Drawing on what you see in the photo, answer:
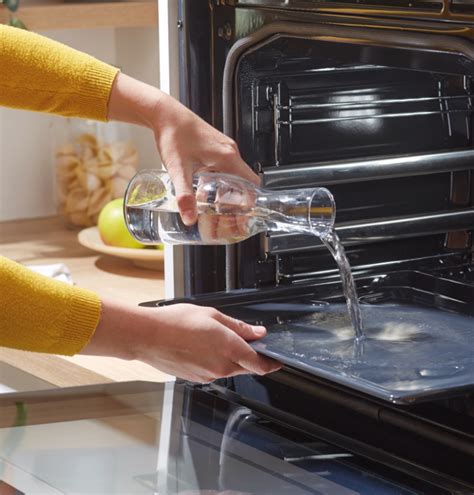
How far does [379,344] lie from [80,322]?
27 centimetres

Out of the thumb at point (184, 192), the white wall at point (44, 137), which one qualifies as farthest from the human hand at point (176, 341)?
the white wall at point (44, 137)

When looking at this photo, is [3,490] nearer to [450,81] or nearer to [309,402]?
[309,402]

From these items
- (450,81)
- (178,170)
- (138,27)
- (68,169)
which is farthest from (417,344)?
(138,27)

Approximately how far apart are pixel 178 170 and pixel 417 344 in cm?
28

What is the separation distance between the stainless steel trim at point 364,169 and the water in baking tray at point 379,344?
0.13 meters

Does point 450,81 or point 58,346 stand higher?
point 450,81

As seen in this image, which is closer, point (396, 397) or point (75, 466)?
point (396, 397)

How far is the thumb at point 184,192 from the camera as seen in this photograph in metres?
1.18

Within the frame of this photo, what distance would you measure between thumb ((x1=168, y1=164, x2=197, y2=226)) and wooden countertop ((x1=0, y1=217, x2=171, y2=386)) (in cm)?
33

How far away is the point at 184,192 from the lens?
119 cm

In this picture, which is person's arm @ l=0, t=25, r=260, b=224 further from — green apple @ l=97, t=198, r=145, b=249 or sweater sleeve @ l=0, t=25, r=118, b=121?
green apple @ l=97, t=198, r=145, b=249

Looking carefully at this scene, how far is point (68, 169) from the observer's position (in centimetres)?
228

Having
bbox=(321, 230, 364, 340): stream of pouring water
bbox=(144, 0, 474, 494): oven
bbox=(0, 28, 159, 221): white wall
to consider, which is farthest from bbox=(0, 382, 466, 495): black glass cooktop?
bbox=(0, 28, 159, 221): white wall

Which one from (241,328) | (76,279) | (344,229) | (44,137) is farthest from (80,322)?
(44,137)
